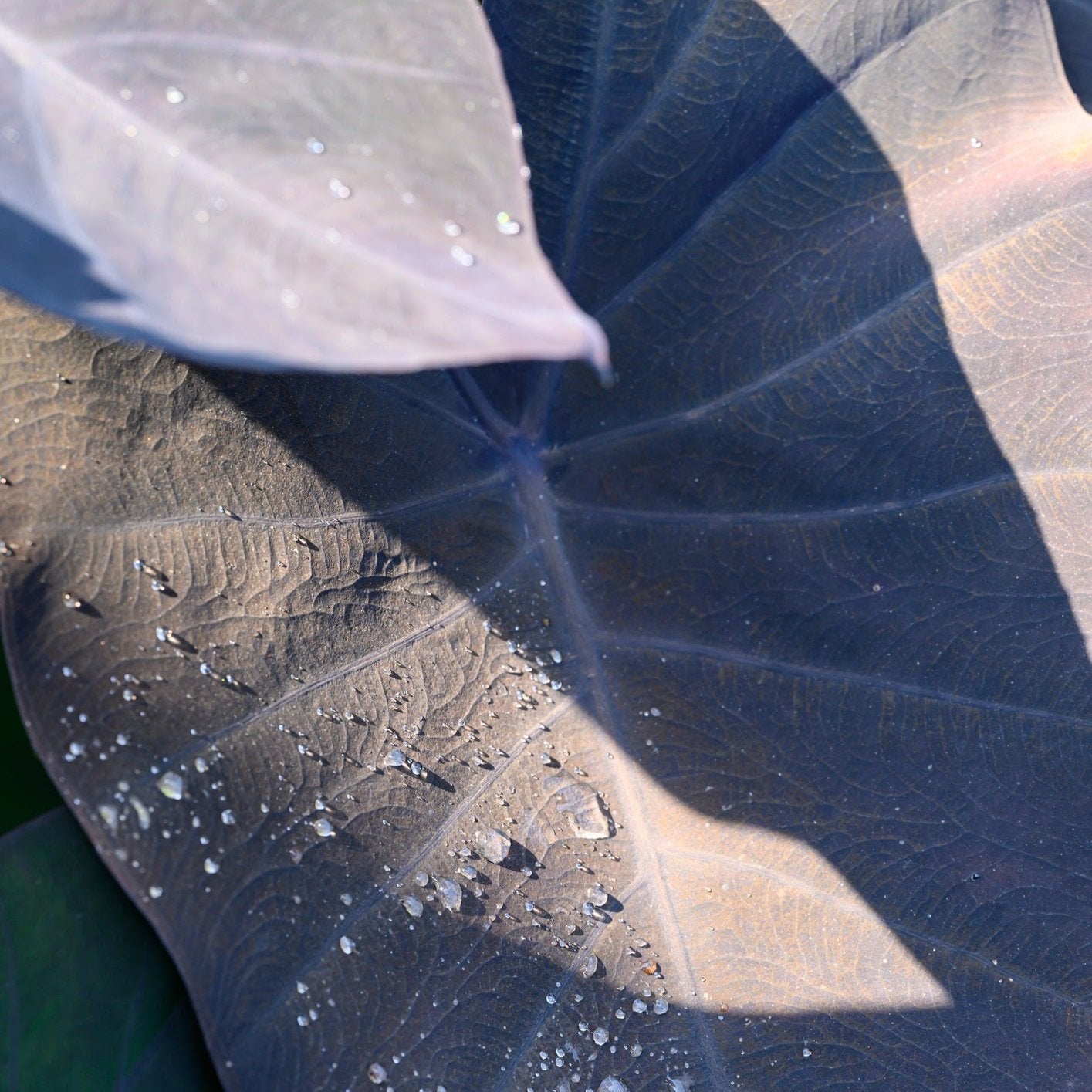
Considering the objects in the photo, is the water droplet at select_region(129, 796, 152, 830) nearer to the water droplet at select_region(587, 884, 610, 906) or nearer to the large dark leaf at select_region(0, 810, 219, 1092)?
the large dark leaf at select_region(0, 810, 219, 1092)

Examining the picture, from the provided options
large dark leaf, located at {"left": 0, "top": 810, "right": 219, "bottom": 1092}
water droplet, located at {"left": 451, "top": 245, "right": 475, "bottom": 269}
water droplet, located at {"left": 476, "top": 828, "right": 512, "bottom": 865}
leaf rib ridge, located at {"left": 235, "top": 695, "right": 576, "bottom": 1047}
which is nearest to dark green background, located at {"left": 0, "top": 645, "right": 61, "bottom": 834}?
large dark leaf, located at {"left": 0, "top": 810, "right": 219, "bottom": 1092}

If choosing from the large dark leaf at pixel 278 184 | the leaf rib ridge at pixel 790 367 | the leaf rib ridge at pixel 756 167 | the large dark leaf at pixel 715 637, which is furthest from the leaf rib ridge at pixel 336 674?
the large dark leaf at pixel 278 184

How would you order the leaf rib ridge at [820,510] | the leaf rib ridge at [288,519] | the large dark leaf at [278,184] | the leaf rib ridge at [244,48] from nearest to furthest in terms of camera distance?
the large dark leaf at [278,184]
the leaf rib ridge at [244,48]
the leaf rib ridge at [288,519]
the leaf rib ridge at [820,510]

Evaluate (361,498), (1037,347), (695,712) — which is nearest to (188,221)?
(361,498)

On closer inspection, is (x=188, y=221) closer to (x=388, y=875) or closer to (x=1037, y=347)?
(x=388, y=875)

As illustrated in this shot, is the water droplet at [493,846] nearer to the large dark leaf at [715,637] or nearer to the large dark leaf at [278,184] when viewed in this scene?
the large dark leaf at [715,637]

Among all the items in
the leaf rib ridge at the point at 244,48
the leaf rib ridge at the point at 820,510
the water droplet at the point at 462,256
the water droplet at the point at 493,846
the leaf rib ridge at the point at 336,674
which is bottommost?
the water droplet at the point at 493,846

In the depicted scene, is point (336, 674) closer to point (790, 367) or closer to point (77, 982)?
point (77, 982)
